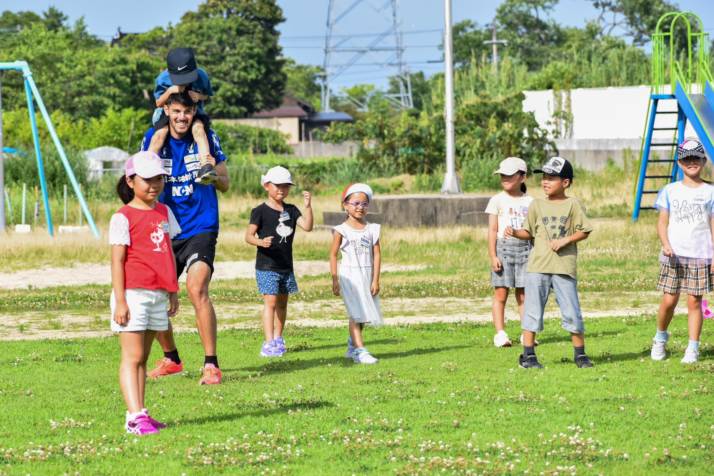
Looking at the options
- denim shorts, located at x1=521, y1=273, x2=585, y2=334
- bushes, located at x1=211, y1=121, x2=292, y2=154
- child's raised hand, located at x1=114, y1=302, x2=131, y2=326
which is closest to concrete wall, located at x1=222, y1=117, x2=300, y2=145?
bushes, located at x1=211, y1=121, x2=292, y2=154

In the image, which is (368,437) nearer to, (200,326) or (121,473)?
(121,473)

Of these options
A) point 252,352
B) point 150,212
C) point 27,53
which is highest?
point 27,53

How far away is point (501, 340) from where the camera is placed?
12383mm

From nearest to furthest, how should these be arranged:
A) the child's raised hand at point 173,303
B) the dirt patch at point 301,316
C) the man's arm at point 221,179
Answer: the child's raised hand at point 173,303 → the man's arm at point 221,179 → the dirt patch at point 301,316

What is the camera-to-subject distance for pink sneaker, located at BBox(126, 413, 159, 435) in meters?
7.84

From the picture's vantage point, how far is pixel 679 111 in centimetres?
2762

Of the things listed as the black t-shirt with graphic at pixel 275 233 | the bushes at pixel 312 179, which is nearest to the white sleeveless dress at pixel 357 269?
the black t-shirt with graphic at pixel 275 233

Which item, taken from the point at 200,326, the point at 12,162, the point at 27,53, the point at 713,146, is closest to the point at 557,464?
the point at 200,326

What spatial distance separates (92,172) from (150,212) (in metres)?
31.4

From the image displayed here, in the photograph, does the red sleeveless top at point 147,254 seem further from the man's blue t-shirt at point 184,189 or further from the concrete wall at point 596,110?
the concrete wall at point 596,110

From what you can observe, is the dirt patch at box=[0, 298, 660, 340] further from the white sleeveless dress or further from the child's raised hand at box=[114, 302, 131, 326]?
the child's raised hand at box=[114, 302, 131, 326]

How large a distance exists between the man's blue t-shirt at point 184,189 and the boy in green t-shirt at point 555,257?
264 centimetres

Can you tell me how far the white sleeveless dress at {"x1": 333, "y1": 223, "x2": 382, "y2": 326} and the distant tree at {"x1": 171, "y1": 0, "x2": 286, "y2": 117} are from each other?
82938mm

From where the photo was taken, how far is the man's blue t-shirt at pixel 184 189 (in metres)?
10.0
